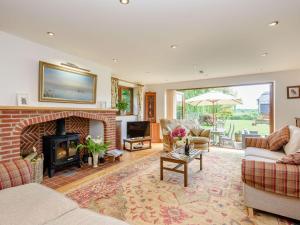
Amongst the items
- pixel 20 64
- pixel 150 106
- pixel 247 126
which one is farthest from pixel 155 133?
pixel 20 64

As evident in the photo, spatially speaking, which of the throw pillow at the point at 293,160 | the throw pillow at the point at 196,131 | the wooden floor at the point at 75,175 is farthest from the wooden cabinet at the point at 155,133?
the throw pillow at the point at 293,160

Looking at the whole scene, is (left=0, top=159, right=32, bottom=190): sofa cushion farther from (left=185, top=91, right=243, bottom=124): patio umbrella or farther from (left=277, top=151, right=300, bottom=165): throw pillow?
(left=185, top=91, right=243, bottom=124): patio umbrella

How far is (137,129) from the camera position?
5.67 meters

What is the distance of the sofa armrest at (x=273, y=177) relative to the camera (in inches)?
69.7

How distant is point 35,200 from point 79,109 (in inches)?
92.9

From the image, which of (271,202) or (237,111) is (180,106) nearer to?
(237,111)

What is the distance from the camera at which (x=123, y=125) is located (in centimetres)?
588

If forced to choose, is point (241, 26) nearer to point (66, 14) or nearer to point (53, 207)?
point (66, 14)

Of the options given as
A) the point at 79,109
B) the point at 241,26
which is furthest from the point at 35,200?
the point at 241,26

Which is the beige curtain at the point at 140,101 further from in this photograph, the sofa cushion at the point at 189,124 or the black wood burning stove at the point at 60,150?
the black wood burning stove at the point at 60,150

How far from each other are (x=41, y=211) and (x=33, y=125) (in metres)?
2.44

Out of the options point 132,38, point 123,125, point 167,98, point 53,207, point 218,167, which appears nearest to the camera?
point 53,207

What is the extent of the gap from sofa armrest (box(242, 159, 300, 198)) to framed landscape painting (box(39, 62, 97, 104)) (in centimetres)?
335

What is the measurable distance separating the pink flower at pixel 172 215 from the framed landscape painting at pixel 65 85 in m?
2.77
